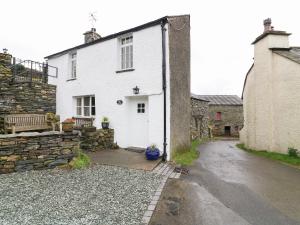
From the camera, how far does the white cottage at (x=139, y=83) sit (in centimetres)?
828

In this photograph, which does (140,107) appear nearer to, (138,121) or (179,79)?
(138,121)

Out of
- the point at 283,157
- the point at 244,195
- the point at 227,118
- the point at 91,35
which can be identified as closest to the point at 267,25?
the point at 283,157

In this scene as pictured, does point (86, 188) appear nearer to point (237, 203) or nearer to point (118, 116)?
point (237, 203)

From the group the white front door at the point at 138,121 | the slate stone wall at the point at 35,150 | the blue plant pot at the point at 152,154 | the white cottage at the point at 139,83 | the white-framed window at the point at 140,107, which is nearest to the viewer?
the slate stone wall at the point at 35,150

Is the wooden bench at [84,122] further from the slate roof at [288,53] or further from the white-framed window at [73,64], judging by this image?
the slate roof at [288,53]

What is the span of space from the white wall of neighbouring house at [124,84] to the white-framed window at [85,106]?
0.31 m

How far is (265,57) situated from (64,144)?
11739 millimetres

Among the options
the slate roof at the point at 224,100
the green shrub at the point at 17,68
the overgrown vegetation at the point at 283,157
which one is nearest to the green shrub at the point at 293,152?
the overgrown vegetation at the point at 283,157

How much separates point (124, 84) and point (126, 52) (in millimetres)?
1678

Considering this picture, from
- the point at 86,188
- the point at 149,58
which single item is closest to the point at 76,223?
the point at 86,188

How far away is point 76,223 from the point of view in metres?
3.29

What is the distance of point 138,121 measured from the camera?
370 inches

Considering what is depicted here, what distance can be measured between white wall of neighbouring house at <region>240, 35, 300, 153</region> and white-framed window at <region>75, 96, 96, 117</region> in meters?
9.94

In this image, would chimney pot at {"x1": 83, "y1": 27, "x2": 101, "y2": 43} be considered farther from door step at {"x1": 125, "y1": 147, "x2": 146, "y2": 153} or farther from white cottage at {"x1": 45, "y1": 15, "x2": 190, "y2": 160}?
door step at {"x1": 125, "y1": 147, "x2": 146, "y2": 153}
